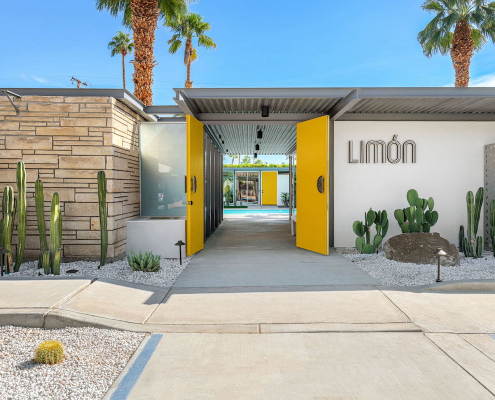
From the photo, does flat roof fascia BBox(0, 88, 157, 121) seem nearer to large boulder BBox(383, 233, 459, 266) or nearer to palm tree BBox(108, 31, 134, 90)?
large boulder BBox(383, 233, 459, 266)

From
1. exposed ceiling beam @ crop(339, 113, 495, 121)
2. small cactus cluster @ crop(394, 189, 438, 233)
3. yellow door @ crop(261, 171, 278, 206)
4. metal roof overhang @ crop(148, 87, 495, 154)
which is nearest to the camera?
metal roof overhang @ crop(148, 87, 495, 154)

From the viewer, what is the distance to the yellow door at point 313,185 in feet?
21.2

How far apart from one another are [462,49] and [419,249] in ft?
37.7

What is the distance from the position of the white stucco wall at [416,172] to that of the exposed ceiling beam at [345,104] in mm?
331

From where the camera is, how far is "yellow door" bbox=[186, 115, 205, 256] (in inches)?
249

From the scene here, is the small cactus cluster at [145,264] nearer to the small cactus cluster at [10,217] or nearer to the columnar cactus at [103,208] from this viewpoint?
the columnar cactus at [103,208]

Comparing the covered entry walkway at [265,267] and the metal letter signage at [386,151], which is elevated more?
the metal letter signage at [386,151]

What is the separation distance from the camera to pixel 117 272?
521 cm

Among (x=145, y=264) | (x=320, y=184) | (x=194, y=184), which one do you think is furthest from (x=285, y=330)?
(x=194, y=184)

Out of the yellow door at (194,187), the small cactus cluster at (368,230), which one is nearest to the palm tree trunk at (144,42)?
the yellow door at (194,187)

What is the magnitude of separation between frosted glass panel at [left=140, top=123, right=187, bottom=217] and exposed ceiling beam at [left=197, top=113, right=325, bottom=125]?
0.79 m

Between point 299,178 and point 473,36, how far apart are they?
12.2 metres

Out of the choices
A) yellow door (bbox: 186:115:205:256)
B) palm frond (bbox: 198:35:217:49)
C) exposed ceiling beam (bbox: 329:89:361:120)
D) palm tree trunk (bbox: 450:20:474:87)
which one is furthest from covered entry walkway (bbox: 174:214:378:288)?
palm frond (bbox: 198:35:217:49)

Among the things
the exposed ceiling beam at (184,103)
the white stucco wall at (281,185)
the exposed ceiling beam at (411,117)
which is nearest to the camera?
the exposed ceiling beam at (184,103)
